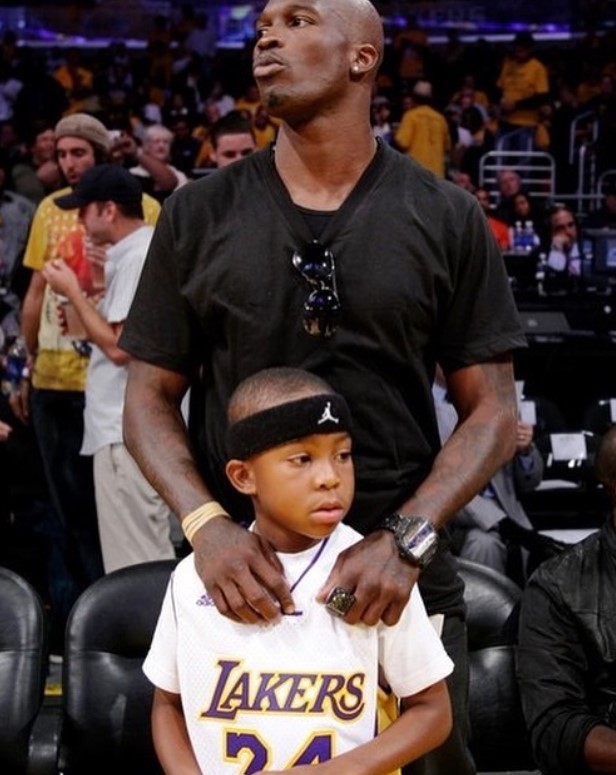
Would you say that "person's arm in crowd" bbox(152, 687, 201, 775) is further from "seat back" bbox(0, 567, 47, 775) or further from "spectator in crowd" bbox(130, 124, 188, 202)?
"spectator in crowd" bbox(130, 124, 188, 202)

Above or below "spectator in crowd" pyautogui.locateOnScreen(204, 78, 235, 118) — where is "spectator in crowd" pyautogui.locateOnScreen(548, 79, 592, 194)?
below

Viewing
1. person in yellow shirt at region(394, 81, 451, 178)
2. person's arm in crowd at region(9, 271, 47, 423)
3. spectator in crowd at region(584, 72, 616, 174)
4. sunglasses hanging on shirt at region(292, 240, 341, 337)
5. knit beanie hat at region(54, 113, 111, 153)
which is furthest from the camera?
spectator in crowd at region(584, 72, 616, 174)

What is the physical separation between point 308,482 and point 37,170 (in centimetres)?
999

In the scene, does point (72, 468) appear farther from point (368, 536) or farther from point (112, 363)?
point (368, 536)

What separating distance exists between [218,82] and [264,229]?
51.0 ft

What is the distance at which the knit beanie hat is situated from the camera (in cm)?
632

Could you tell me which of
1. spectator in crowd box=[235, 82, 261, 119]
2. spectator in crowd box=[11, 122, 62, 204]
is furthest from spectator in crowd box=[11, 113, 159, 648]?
spectator in crowd box=[235, 82, 261, 119]

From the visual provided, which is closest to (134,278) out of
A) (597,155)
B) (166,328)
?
(166,328)

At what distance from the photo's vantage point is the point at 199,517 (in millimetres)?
2594

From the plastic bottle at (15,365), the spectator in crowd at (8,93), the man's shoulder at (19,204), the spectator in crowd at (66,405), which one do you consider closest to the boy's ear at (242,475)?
the spectator in crowd at (66,405)

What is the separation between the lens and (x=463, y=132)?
1520 cm

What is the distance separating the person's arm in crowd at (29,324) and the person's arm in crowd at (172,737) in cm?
357

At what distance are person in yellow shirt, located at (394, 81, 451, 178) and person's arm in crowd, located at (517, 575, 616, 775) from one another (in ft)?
34.8

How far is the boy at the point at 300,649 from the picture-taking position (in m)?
2.49
